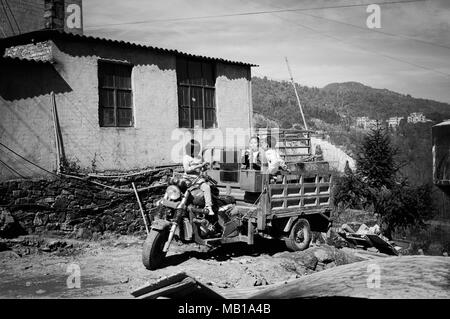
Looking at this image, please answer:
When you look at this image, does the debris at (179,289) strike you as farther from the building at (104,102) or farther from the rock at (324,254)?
the building at (104,102)

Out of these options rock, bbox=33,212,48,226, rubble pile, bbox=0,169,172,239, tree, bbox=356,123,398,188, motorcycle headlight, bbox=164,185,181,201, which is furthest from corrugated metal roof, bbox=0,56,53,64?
tree, bbox=356,123,398,188

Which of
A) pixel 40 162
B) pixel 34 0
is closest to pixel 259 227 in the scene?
pixel 40 162

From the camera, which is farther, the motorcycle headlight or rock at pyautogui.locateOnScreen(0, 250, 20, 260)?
rock at pyautogui.locateOnScreen(0, 250, 20, 260)

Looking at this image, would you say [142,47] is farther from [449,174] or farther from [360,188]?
[360,188]

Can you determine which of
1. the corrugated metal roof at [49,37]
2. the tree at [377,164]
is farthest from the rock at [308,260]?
the tree at [377,164]

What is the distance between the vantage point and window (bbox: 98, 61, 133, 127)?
11.5 m

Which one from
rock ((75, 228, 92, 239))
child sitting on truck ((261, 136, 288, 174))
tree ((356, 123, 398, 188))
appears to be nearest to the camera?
child sitting on truck ((261, 136, 288, 174))

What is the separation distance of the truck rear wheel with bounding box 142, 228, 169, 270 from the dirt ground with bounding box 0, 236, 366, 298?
160 millimetres

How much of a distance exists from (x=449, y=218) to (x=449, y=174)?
98.9 feet

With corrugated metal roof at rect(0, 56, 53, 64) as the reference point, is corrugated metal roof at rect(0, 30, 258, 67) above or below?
above

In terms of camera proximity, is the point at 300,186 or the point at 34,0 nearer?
the point at 300,186

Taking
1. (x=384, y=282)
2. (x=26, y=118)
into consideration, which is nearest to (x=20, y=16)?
(x=26, y=118)

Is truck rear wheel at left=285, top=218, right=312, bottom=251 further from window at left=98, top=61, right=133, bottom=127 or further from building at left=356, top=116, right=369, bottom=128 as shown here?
building at left=356, top=116, right=369, bottom=128

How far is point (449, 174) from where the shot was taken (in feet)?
15.3
